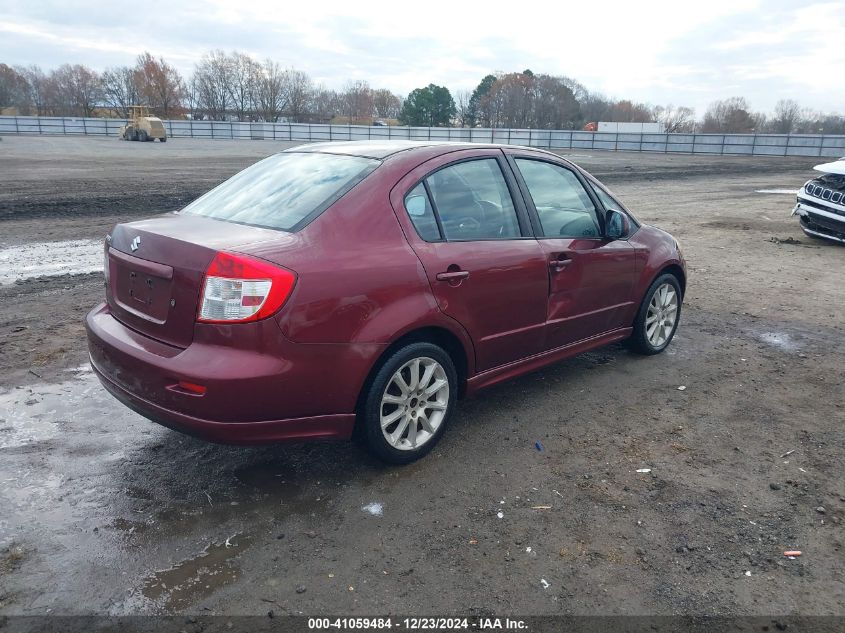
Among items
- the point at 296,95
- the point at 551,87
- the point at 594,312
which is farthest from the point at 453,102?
the point at 594,312

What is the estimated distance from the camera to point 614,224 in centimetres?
476

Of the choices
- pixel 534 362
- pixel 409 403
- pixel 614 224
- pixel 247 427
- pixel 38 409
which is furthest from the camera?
pixel 614 224

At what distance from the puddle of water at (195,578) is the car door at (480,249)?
5.40 feet

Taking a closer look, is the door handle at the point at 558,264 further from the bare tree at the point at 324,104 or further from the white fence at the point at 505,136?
the bare tree at the point at 324,104

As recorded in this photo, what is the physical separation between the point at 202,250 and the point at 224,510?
1.28 metres

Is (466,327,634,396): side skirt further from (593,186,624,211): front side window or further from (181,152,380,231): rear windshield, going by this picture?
(181,152,380,231): rear windshield

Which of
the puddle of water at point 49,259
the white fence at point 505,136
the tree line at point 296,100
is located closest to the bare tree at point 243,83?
the tree line at point 296,100

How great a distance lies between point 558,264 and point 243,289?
220 centimetres

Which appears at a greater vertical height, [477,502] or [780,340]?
[780,340]

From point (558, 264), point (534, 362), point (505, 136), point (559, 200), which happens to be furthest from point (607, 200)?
point (505, 136)

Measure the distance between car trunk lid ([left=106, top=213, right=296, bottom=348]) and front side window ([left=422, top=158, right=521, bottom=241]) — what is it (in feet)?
3.32

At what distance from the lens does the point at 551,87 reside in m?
86.8

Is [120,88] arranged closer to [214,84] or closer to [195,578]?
[214,84]

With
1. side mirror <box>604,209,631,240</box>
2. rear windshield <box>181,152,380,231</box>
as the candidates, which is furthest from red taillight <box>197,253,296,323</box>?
side mirror <box>604,209,631,240</box>
